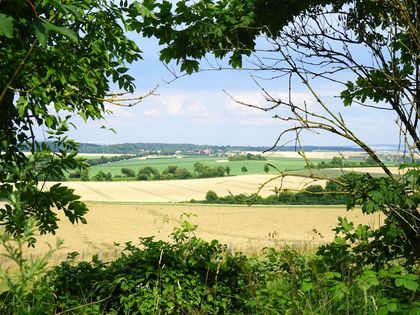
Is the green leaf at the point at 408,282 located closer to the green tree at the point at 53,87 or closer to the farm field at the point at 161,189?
the green tree at the point at 53,87

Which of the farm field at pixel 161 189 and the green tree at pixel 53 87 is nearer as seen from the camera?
the green tree at pixel 53 87

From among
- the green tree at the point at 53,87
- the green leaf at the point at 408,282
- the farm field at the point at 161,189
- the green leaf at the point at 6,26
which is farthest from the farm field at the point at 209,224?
the green leaf at the point at 6,26

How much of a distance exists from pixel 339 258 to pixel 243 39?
2757mm

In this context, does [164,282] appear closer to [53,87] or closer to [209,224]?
[53,87]

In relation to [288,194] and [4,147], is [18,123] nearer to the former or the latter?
[4,147]

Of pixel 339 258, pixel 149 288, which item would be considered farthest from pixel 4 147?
pixel 339 258

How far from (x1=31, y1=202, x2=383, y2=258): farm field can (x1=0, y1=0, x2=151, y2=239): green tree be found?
80.4ft

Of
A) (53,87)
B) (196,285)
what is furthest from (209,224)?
(53,87)

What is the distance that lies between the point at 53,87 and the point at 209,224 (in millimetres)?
36212

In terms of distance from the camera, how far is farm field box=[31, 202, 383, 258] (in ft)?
106

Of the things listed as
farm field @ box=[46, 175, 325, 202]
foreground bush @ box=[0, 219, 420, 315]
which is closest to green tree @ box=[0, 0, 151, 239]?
foreground bush @ box=[0, 219, 420, 315]

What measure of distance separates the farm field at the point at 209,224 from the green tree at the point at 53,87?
24497 mm


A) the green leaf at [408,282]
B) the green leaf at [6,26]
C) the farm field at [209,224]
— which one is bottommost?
the farm field at [209,224]

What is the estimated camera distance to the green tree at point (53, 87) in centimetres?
352
